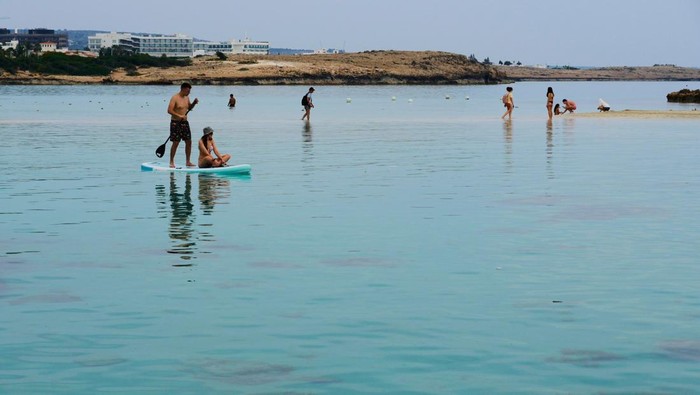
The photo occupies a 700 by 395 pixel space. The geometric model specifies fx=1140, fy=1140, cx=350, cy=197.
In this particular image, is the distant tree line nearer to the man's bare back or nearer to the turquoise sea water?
the man's bare back

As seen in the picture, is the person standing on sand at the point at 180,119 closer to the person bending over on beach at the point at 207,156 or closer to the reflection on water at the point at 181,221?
the person bending over on beach at the point at 207,156

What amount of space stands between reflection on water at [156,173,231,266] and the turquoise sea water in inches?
2.5

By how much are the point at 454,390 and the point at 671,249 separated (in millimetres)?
7053

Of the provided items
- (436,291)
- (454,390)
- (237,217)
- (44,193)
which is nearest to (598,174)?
(237,217)

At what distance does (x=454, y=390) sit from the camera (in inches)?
328

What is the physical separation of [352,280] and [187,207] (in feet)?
24.1

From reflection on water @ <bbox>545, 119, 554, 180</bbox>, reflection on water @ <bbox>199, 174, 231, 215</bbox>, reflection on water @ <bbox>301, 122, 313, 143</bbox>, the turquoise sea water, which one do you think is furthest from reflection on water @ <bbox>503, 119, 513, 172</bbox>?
reflection on water @ <bbox>199, 174, 231, 215</bbox>

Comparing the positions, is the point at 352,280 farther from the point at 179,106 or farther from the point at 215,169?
the point at 179,106

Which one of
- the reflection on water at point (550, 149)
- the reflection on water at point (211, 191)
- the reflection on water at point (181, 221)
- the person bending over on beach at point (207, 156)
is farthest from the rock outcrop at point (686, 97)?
the reflection on water at point (181, 221)

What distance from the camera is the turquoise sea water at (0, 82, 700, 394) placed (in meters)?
8.85

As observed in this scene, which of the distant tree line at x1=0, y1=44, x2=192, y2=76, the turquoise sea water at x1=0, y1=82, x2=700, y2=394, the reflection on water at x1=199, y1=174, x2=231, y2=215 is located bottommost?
the turquoise sea water at x1=0, y1=82, x2=700, y2=394

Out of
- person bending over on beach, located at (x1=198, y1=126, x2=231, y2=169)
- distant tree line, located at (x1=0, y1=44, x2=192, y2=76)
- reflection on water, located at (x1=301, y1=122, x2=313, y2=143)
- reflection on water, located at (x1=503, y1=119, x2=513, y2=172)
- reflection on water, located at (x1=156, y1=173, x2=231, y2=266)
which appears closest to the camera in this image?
reflection on water, located at (x1=156, y1=173, x2=231, y2=266)

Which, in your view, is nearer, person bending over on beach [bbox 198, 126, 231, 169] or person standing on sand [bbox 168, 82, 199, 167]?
person bending over on beach [bbox 198, 126, 231, 169]

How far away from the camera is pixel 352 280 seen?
12438 mm
